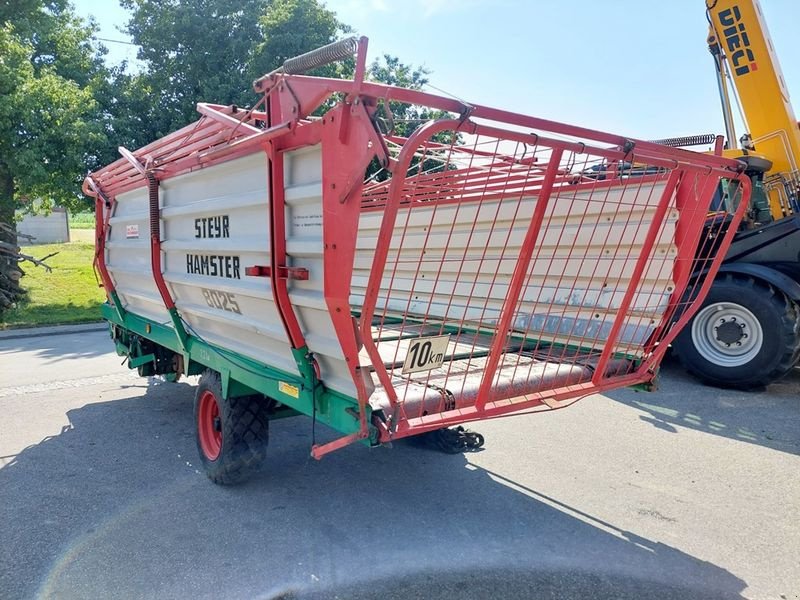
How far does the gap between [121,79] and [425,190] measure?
1323 centimetres

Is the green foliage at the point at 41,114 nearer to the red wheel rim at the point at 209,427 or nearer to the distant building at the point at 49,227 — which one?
the red wheel rim at the point at 209,427

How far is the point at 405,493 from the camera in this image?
396 centimetres

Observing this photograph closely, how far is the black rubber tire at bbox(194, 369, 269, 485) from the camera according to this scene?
12.6 feet

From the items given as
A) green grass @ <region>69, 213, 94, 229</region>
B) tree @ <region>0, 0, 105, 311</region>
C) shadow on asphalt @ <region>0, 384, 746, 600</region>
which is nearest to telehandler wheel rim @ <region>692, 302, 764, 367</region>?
shadow on asphalt @ <region>0, 384, 746, 600</region>

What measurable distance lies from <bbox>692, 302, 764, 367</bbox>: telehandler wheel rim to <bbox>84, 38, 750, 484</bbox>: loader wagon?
2866mm

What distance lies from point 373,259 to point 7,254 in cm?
1244

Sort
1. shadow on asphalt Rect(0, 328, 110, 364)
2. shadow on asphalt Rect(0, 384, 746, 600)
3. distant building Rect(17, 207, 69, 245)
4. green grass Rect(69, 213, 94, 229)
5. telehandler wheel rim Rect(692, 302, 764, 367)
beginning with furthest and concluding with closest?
green grass Rect(69, 213, 94, 229)
distant building Rect(17, 207, 69, 245)
shadow on asphalt Rect(0, 328, 110, 364)
telehandler wheel rim Rect(692, 302, 764, 367)
shadow on asphalt Rect(0, 384, 746, 600)

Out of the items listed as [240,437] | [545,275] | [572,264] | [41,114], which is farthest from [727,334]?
[41,114]

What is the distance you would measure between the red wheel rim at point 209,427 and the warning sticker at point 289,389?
1107mm

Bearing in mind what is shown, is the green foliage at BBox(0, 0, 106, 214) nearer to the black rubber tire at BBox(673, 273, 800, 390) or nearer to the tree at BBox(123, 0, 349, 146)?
the tree at BBox(123, 0, 349, 146)

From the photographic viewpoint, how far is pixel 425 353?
2904 mm

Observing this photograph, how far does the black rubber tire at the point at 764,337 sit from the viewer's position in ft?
20.2

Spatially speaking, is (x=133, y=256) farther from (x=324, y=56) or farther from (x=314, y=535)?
(x=324, y=56)

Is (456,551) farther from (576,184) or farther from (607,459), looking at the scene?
(576,184)
